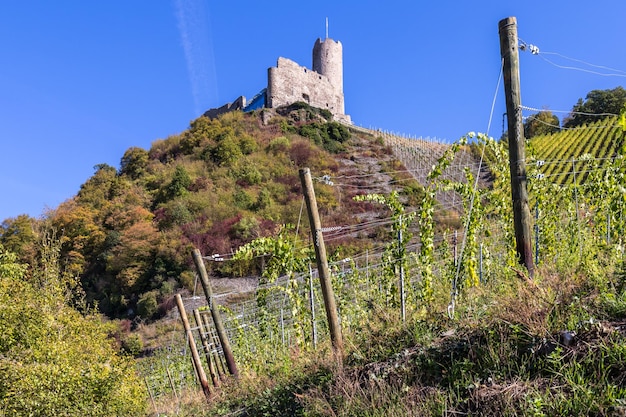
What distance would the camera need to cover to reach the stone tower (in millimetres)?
51706

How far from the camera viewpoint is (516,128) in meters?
4.01

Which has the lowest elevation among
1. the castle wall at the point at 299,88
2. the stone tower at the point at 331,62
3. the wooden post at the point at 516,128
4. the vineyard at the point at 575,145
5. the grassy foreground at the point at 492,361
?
the grassy foreground at the point at 492,361

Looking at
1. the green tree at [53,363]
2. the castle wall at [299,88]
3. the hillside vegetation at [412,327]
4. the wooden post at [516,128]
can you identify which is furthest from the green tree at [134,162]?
the wooden post at [516,128]

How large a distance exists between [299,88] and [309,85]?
160 centimetres

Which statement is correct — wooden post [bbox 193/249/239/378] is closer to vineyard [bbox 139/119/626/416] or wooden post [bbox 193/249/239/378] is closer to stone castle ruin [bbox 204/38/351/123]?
vineyard [bbox 139/119/626/416]

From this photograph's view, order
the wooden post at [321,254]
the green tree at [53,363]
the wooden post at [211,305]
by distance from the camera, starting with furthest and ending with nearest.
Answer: the green tree at [53,363]
the wooden post at [211,305]
the wooden post at [321,254]

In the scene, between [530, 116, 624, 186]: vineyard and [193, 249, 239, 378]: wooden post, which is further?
[530, 116, 624, 186]: vineyard

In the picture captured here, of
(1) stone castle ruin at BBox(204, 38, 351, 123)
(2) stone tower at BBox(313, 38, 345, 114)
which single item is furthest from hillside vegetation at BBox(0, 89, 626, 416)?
(2) stone tower at BBox(313, 38, 345, 114)

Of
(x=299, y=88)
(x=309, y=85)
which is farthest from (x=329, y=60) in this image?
(x=299, y=88)

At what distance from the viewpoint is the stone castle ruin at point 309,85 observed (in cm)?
4588

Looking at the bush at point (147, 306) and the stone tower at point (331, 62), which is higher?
the stone tower at point (331, 62)

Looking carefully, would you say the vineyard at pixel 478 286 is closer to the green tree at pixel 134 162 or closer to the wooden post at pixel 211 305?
the wooden post at pixel 211 305

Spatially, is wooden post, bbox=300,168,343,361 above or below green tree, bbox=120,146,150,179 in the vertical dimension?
below

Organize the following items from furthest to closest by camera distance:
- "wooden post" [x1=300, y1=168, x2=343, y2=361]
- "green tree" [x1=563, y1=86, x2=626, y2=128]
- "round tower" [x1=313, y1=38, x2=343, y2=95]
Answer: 1. "round tower" [x1=313, y1=38, x2=343, y2=95]
2. "green tree" [x1=563, y1=86, x2=626, y2=128]
3. "wooden post" [x1=300, y1=168, x2=343, y2=361]
